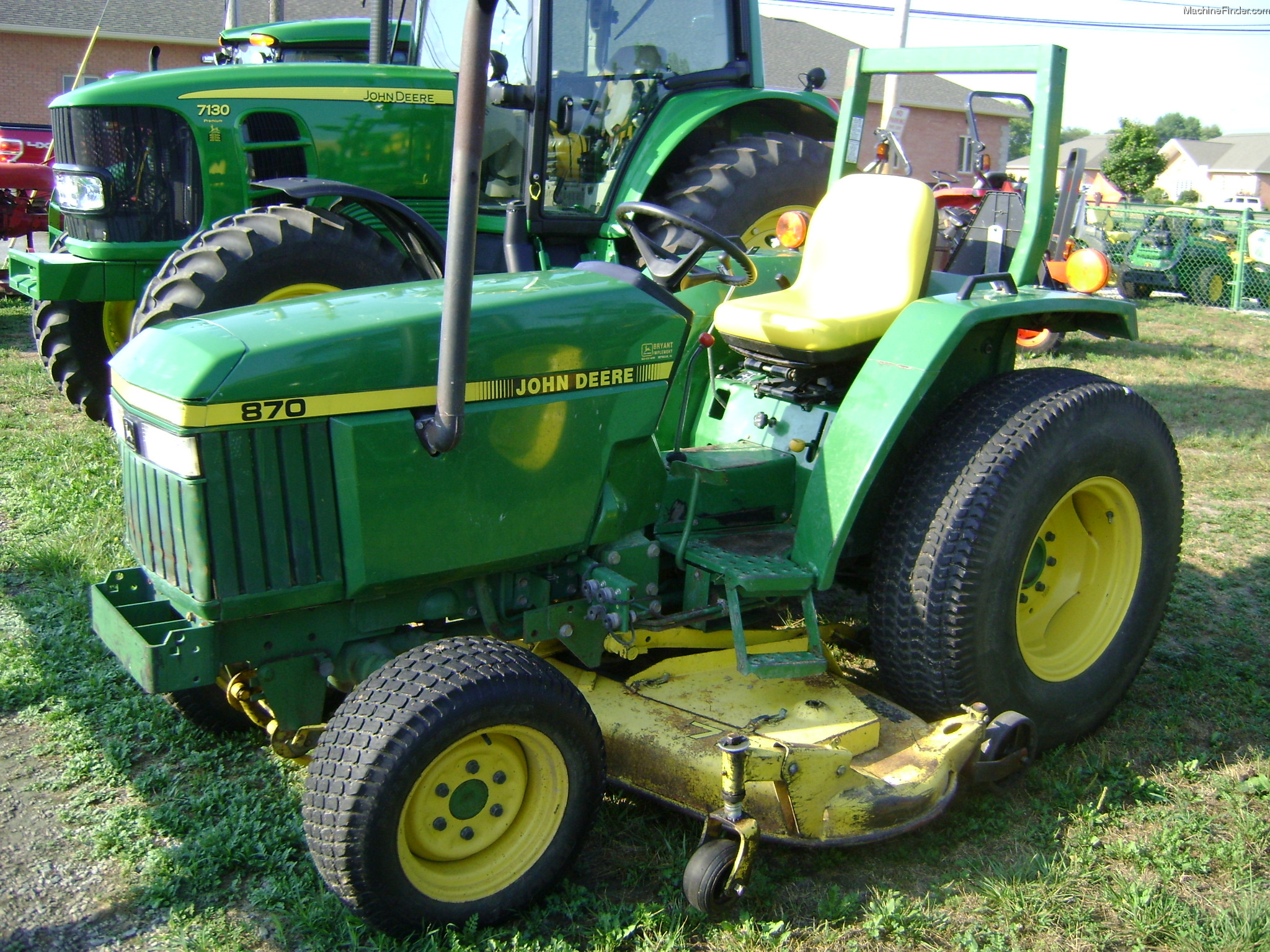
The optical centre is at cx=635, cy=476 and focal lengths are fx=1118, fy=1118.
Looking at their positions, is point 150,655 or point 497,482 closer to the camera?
point 150,655

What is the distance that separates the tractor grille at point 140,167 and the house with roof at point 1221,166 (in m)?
55.0

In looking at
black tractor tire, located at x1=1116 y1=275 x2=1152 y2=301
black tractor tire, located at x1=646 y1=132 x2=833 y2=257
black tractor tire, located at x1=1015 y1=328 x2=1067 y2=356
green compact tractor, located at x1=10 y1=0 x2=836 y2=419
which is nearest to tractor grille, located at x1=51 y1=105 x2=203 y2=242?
green compact tractor, located at x1=10 y1=0 x2=836 y2=419

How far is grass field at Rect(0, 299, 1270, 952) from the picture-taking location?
94.3 inches

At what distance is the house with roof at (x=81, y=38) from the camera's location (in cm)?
2092

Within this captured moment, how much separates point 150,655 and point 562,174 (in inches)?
152

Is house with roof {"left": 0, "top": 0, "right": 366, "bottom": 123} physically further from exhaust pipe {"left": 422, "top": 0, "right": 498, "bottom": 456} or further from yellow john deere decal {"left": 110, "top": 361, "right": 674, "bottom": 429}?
exhaust pipe {"left": 422, "top": 0, "right": 498, "bottom": 456}

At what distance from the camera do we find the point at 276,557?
2.33 meters

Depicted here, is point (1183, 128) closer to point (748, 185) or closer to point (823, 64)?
point (823, 64)

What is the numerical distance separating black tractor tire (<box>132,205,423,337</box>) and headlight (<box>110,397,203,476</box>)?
1647 mm

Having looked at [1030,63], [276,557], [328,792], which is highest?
[1030,63]

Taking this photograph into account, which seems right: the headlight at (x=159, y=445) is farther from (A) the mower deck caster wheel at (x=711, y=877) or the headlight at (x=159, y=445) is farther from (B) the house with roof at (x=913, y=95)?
(B) the house with roof at (x=913, y=95)

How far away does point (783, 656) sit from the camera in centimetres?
280

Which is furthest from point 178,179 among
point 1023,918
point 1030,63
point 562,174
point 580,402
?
point 1023,918

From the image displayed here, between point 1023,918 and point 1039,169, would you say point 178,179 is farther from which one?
point 1023,918
